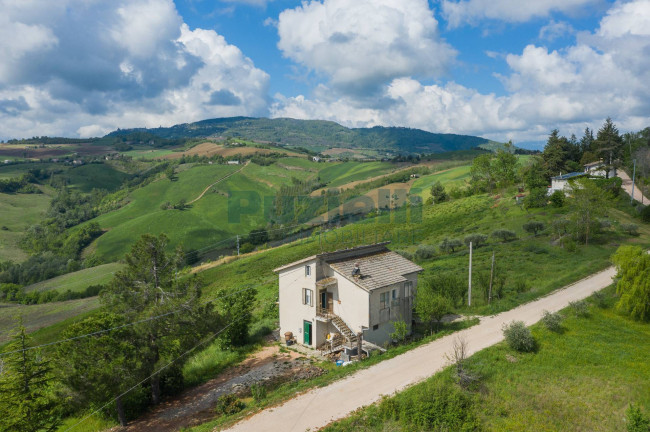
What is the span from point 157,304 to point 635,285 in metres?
33.1

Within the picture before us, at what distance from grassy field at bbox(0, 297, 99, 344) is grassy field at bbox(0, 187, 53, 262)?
5284 cm

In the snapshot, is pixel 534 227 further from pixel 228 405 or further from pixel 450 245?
pixel 228 405

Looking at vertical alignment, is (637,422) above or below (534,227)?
below

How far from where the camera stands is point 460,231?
6131 cm

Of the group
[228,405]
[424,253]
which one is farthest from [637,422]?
[424,253]

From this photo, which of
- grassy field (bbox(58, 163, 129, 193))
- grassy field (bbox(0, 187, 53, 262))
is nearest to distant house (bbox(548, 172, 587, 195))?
grassy field (bbox(0, 187, 53, 262))

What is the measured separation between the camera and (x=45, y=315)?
211 feet

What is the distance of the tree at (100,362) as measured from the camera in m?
19.2

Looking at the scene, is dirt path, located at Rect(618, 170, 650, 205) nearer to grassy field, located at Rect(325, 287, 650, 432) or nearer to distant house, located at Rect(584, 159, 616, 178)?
distant house, located at Rect(584, 159, 616, 178)

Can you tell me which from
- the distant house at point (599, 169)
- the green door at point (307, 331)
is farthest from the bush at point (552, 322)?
the distant house at point (599, 169)

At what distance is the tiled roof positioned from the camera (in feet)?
86.0

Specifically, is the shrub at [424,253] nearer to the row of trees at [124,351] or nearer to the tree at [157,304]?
the row of trees at [124,351]

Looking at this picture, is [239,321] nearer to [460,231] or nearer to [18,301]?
[460,231]

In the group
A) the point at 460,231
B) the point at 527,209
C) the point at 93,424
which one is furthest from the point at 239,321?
the point at 527,209
